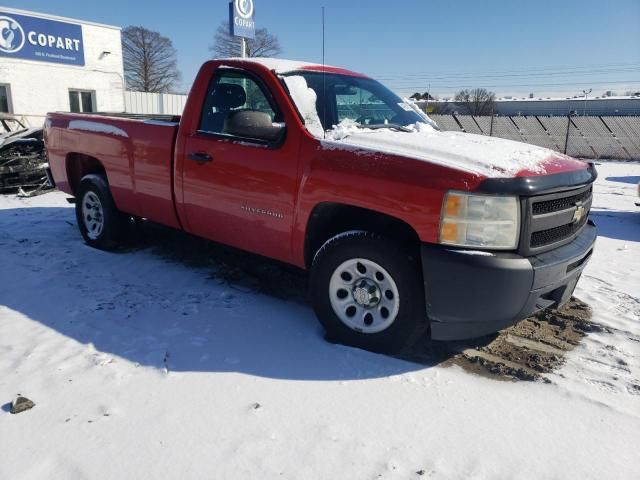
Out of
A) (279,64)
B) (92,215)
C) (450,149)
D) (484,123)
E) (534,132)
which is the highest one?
(279,64)

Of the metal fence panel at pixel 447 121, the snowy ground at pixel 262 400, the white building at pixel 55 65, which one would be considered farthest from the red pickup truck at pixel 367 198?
the white building at pixel 55 65

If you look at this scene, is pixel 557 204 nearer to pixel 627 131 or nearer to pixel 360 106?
pixel 360 106

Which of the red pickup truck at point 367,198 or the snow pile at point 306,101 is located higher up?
the snow pile at point 306,101

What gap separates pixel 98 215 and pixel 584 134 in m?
19.0

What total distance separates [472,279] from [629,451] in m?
1.08

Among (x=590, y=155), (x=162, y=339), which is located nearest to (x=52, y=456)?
(x=162, y=339)

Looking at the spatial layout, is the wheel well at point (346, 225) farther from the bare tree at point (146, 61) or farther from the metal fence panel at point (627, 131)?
the bare tree at point (146, 61)

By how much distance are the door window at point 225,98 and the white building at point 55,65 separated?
1922 cm

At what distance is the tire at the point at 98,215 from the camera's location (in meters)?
5.13

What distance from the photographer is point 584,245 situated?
3277mm

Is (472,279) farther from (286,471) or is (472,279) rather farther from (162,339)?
(162,339)

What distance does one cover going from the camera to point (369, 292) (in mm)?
3172

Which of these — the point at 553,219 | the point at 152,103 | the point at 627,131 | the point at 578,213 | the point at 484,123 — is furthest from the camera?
the point at 152,103

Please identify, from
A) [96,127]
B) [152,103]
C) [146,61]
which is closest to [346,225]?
[96,127]
